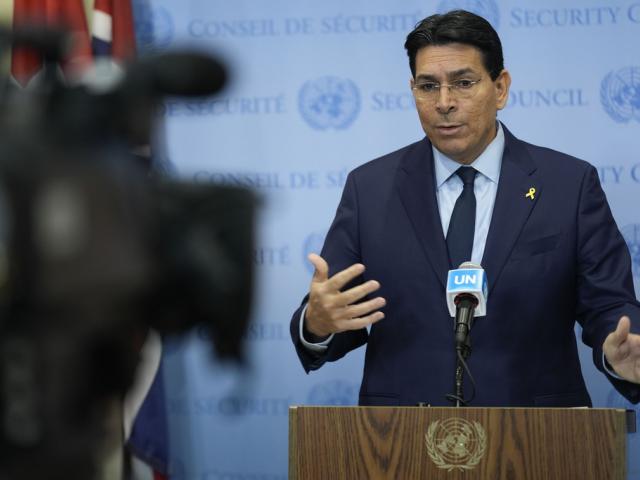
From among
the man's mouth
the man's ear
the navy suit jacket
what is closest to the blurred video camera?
the navy suit jacket

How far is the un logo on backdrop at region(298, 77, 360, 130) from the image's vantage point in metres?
4.32

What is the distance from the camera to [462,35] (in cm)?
328

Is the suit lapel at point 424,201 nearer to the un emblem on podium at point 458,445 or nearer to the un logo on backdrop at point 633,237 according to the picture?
the un emblem on podium at point 458,445

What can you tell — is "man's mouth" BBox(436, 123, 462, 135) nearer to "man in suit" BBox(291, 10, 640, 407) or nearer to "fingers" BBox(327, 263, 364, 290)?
"man in suit" BBox(291, 10, 640, 407)

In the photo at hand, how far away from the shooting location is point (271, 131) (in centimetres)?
436

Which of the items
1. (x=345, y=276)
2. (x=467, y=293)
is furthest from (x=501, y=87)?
(x=345, y=276)

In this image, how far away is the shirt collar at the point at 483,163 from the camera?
3.25 m

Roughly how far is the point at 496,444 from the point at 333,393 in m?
2.03

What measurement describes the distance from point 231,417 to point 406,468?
6.95 ft

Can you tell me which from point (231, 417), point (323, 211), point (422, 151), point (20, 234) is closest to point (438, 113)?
point (422, 151)

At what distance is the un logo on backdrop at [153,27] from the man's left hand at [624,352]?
8.27ft

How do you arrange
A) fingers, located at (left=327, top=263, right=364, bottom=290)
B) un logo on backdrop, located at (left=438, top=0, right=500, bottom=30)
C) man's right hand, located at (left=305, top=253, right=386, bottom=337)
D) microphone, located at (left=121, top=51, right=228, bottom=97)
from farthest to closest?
un logo on backdrop, located at (left=438, top=0, right=500, bottom=30)
man's right hand, located at (left=305, top=253, right=386, bottom=337)
fingers, located at (left=327, top=263, right=364, bottom=290)
microphone, located at (left=121, top=51, right=228, bottom=97)

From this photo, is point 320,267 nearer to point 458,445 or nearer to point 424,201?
point 458,445

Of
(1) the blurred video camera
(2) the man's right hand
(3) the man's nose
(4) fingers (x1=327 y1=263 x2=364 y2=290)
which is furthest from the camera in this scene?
(3) the man's nose
